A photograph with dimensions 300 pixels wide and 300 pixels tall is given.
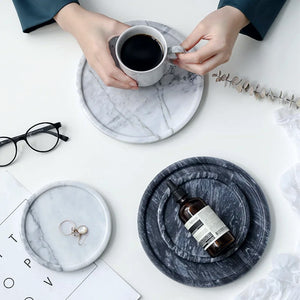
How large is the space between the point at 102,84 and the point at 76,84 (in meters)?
0.06

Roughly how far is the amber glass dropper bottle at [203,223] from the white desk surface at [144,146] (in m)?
0.09

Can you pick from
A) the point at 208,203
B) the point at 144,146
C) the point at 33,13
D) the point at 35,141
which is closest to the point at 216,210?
the point at 208,203

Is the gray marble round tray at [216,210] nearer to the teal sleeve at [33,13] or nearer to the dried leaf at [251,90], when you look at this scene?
the dried leaf at [251,90]

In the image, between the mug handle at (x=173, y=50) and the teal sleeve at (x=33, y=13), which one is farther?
the teal sleeve at (x=33, y=13)

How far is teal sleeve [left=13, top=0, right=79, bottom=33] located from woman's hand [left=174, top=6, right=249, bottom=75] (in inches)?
11.2

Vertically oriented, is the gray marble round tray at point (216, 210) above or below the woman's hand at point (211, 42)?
below

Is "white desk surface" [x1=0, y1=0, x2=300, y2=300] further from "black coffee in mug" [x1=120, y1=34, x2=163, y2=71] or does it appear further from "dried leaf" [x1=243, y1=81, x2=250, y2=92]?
"black coffee in mug" [x1=120, y1=34, x2=163, y2=71]

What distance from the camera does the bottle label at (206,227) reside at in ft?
2.68

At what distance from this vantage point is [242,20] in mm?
914

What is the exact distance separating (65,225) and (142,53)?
14.6 inches

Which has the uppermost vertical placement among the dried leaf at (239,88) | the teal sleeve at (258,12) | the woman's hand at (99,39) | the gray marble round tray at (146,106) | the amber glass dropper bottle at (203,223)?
the teal sleeve at (258,12)

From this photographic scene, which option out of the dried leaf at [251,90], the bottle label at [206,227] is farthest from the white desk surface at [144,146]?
the bottle label at [206,227]

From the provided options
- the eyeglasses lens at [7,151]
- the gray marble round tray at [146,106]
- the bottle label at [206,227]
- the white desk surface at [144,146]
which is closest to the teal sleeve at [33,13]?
the white desk surface at [144,146]

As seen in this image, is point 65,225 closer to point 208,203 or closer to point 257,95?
point 208,203
